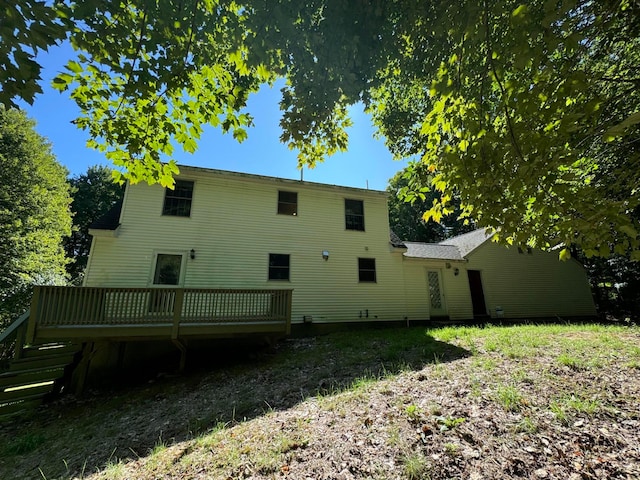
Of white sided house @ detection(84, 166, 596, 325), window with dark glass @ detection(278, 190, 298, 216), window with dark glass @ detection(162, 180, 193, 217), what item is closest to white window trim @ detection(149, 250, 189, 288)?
white sided house @ detection(84, 166, 596, 325)

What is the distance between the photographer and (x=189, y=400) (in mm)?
5488

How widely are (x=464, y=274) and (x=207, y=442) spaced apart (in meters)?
12.7

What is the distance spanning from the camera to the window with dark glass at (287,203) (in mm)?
11531

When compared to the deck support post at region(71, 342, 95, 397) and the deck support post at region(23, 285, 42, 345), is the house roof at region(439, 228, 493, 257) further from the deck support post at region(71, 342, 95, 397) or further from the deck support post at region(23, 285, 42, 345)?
the deck support post at region(23, 285, 42, 345)

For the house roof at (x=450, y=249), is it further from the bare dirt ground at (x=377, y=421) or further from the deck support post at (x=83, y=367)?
the deck support post at (x=83, y=367)

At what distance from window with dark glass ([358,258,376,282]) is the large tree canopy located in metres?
8.29

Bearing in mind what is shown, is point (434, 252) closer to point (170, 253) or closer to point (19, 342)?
point (170, 253)

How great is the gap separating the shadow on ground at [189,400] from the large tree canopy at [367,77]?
3.62 metres

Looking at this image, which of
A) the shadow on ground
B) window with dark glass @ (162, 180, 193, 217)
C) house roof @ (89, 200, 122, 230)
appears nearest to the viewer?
the shadow on ground

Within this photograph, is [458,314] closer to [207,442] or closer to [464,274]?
[464,274]

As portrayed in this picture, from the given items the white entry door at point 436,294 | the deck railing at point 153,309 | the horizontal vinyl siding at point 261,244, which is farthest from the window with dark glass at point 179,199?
the white entry door at point 436,294

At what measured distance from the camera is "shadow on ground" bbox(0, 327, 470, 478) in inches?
159

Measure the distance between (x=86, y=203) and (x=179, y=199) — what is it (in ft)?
78.6

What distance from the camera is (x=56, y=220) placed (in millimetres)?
18688
